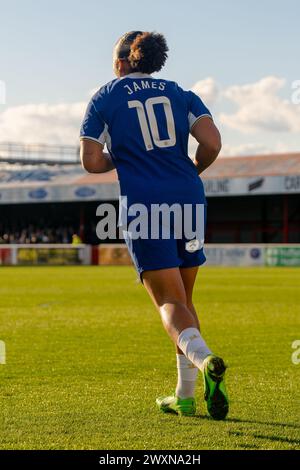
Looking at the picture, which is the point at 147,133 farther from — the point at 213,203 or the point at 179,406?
the point at 213,203

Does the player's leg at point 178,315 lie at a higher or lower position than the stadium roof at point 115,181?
higher

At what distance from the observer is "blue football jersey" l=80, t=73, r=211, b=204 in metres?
5.67

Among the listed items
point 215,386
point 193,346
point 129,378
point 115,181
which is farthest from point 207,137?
point 115,181

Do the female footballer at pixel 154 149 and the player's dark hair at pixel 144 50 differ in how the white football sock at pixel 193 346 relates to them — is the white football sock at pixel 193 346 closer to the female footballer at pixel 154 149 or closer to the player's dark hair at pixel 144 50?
the female footballer at pixel 154 149

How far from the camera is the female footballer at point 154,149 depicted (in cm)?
562

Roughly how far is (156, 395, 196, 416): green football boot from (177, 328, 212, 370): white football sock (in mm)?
682

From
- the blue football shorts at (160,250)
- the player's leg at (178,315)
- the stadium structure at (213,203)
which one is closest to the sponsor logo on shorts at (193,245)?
the blue football shorts at (160,250)

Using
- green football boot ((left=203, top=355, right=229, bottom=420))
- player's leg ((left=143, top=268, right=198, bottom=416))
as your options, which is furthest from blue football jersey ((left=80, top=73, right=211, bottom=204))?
green football boot ((left=203, top=355, right=229, bottom=420))

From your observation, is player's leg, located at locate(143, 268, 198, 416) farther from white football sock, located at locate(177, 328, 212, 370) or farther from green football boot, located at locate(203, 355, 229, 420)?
green football boot, located at locate(203, 355, 229, 420)

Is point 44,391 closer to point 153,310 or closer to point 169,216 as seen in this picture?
point 169,216

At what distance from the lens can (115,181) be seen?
55.5 metres

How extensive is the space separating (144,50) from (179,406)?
2308 mm

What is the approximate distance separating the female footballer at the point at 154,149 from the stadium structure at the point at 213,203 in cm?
3697
